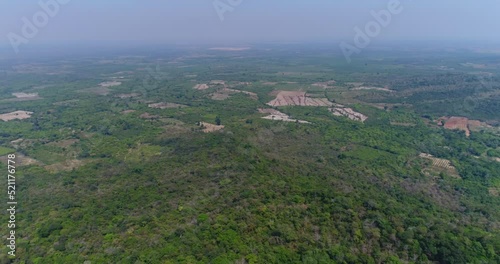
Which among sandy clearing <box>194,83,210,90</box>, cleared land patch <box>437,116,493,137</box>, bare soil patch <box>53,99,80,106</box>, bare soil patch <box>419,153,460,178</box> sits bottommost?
bare soil patch <box>419,153,460,178</box>

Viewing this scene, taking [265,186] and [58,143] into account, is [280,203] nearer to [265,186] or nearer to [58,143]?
[265,186]

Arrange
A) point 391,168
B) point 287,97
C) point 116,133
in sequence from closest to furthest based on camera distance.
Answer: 1. point 391,168
2. point 116,133
3. point 287,97

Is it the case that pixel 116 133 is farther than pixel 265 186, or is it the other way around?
pixel 116 133

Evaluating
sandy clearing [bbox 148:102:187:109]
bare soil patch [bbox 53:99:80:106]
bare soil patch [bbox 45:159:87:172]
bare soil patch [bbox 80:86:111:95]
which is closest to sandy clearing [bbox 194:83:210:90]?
sandy clearing [bbox 148:102:187:109]

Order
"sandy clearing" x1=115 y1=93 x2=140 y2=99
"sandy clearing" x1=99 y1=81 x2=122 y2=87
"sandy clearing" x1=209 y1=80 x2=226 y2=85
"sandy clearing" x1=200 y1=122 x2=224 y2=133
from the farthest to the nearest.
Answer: "sandy clearing" x1=209 y1=80 x2=226 y2=85
"sandy clearing" x1=99 y1=81 x2=122 y2=87
"sandy clearing" x1=115 y1=93 x2=140 y2=99
"sandy clearing" x1=200 y1=122 x2=224 y2=133

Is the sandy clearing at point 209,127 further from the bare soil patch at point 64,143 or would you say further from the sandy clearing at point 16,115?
the sandy clearing at point 16,115

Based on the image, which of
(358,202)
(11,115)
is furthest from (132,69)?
(358,202)

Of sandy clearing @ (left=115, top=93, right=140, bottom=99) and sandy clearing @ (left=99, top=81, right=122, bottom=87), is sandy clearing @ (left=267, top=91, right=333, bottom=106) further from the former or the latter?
sandy clearing @ (left=99, top=81, right=122, bottom=87)
